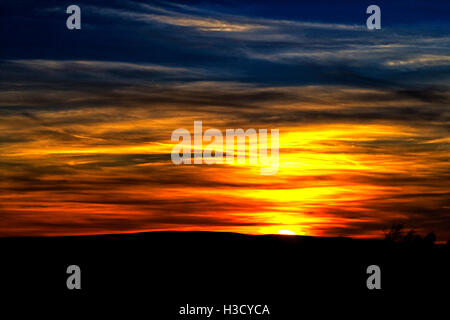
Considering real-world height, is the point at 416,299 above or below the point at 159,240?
below

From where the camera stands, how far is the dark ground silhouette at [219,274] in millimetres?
19391

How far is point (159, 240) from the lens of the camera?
28.9 m

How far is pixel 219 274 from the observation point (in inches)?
889

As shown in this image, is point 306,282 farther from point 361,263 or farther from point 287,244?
point 287,244

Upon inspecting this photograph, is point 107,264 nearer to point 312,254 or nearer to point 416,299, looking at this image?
point 312,254

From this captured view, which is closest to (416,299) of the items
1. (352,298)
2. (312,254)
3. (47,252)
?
(352,298)

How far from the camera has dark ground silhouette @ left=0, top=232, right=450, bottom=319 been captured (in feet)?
63.6
